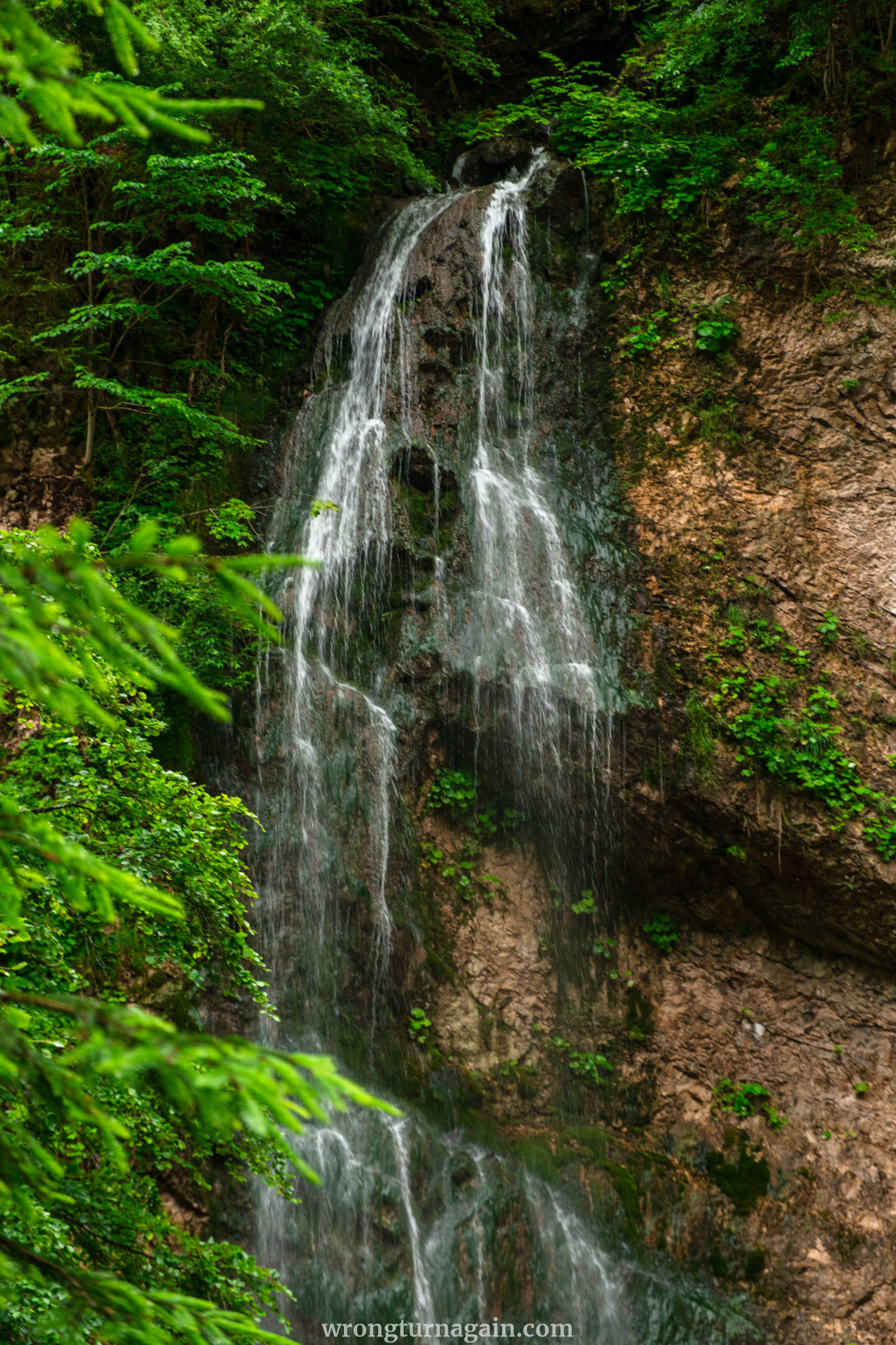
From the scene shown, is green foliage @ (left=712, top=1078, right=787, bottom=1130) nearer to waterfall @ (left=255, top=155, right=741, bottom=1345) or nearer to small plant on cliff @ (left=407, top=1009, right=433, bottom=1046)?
waterfall @ (left=255, top=155, right=741, bottom=1345)

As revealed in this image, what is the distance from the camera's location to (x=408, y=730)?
804 cm

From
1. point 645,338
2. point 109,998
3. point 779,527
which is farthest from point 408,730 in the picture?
point 645,338

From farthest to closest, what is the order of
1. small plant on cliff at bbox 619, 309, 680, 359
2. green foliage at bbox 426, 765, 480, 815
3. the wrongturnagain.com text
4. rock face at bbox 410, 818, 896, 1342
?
1. small plant on cliff at bbox 619, 309, 680, 359
2. green foliage at bbox 426, 765, 480, 815
3. rock face at bbox 410, 818, 896, 1342
4. the wrongturnagain.com text

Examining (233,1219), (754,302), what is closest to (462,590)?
(754,302)

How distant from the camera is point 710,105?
377 inches

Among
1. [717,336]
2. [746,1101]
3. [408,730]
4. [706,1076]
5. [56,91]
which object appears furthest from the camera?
[717,336]

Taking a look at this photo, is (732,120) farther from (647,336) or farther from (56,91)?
(56,91)

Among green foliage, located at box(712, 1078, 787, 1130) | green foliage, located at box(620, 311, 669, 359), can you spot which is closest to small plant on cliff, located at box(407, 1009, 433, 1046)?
green foliage, located at box(712, 1078, 787, 1130)

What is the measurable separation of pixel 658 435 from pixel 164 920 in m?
6.82

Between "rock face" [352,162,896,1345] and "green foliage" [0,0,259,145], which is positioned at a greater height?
"green foliage" [0,0,259,145]

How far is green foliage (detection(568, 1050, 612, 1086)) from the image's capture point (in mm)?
7629

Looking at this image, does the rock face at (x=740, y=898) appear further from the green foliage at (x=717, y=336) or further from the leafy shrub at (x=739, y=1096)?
the green foliage at (x=717, y=336)

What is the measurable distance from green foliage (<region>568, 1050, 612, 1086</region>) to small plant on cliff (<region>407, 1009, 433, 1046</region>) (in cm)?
130

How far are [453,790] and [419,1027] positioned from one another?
2.06 meters
